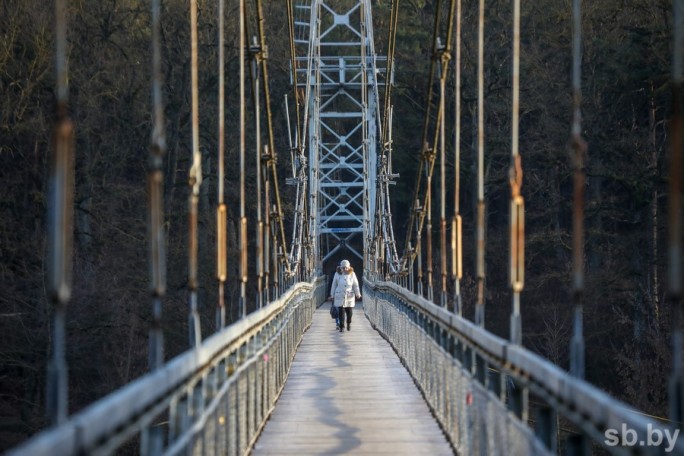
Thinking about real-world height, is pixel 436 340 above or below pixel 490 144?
below

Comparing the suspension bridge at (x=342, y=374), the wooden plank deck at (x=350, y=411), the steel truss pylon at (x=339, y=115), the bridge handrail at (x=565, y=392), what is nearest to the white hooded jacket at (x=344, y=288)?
the suspension bridge at (x=342, y=374)

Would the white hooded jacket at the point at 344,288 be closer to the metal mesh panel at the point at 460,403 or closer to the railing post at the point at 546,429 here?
the metal mesh panel at the point at 460,403

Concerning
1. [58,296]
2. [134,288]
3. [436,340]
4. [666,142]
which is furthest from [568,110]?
[58,296]

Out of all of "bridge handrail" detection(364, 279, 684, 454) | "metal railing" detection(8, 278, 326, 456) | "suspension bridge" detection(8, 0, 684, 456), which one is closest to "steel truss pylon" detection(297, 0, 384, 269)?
"suspension bridge" detection(8, 0, 684, 456)

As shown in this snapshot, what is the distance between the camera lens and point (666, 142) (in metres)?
36.4

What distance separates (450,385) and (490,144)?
3718 cm

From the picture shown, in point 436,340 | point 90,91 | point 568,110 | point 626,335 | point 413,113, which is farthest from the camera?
point 413,113

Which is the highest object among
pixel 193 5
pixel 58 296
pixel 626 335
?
pixel 193 5

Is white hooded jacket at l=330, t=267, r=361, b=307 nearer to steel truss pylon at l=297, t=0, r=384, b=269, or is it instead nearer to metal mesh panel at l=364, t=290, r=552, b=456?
metal mesh panel at l=364, t=290, r=552, b=456

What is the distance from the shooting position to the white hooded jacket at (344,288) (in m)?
28.0

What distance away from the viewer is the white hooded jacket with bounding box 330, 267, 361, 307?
91.8 feet

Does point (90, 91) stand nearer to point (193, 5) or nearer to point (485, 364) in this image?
point (193, 5)

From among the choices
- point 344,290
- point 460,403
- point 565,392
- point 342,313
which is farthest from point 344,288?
point 565,392

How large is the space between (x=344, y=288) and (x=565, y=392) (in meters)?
21.4
